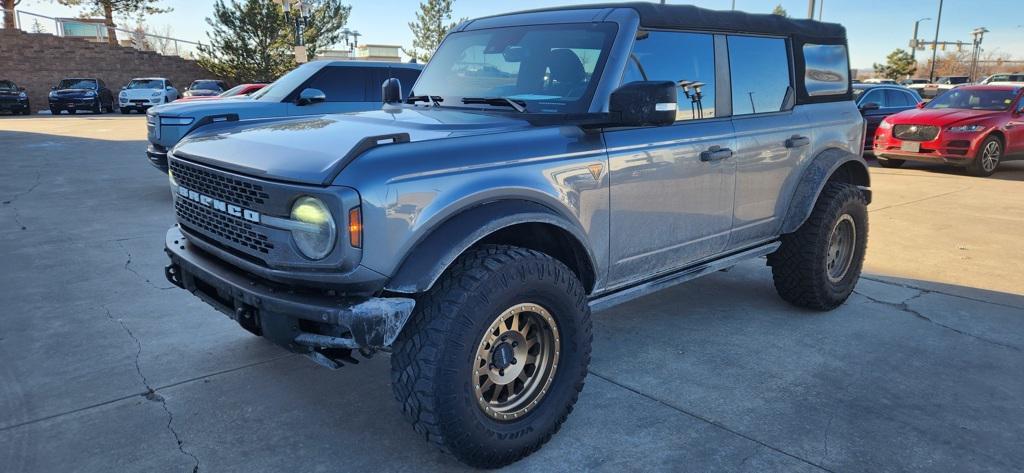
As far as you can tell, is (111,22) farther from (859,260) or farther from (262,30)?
(859,260)

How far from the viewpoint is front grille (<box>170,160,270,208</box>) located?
2.67 m

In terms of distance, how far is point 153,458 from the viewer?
2.87m

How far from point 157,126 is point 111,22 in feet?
138

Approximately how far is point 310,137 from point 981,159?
13.1 meters

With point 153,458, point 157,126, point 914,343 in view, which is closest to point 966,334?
point 914,343

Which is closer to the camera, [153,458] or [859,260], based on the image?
[153,458]

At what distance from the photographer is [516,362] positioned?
292 centimetres

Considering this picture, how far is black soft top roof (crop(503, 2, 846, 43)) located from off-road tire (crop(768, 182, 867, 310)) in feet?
3.54

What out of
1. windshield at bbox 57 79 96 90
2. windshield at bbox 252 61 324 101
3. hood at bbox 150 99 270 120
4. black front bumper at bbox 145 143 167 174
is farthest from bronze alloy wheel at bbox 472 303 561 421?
windshield at bbox 57 79 96 90

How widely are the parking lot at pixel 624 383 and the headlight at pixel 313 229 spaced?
958mm

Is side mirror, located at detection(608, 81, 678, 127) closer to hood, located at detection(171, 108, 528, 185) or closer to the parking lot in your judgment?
hood, located at detection(171, 108, 528, 185)

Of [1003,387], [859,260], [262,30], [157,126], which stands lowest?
[1003,387]

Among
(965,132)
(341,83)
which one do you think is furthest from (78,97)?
(965,132)

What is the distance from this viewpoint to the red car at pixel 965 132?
39.9 ft
